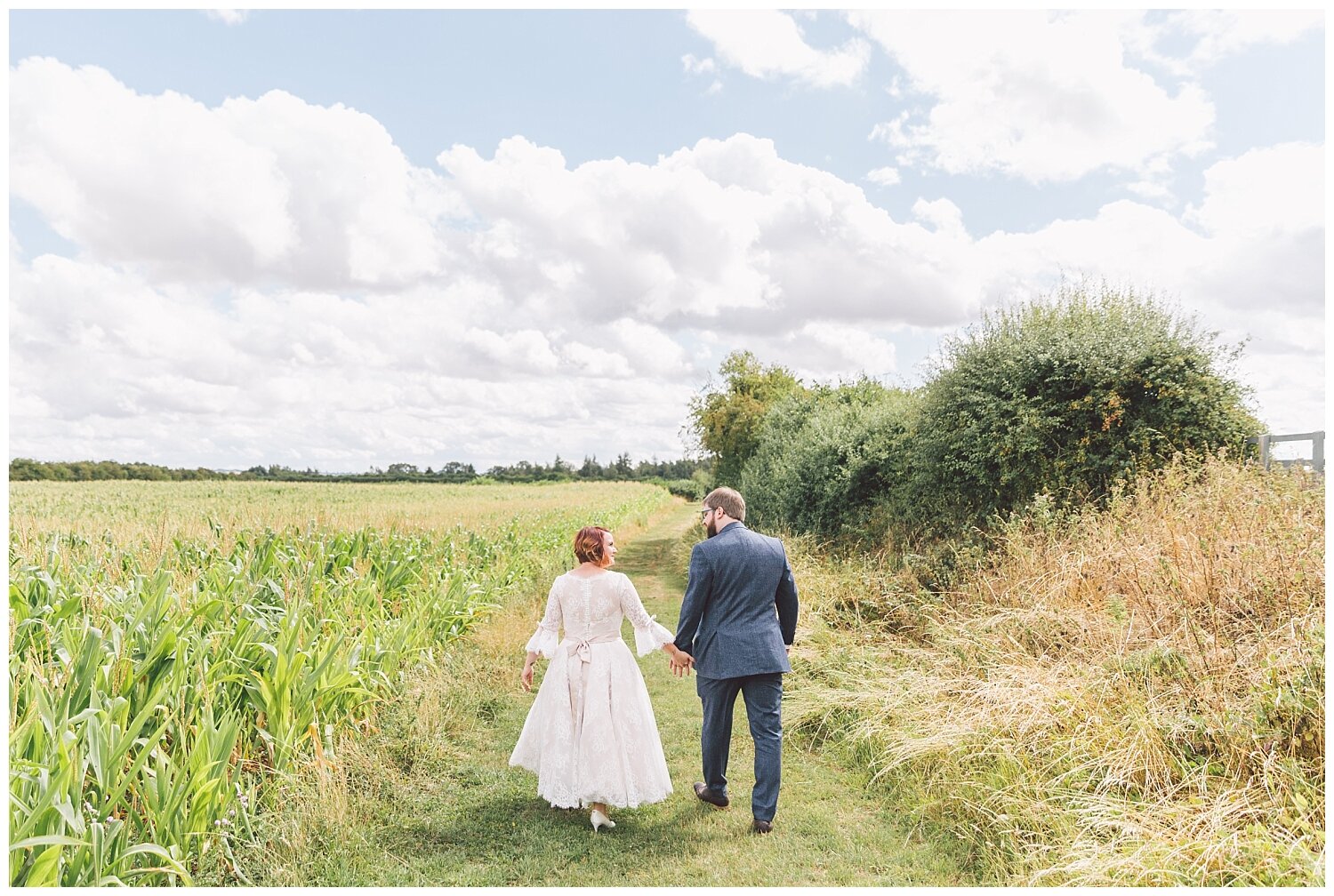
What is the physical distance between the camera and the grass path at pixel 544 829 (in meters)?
4.08

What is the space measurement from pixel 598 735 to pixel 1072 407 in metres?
7.45

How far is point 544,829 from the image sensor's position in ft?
15.1

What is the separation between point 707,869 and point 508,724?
2.89 metres

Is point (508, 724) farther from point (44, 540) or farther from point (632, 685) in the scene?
point (44, 540)

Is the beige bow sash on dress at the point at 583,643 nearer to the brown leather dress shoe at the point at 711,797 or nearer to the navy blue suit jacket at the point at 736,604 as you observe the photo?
the navy blue suit jacket at the point at 736,604

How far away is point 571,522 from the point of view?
835 inches

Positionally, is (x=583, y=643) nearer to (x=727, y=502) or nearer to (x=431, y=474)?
(x=727, y=502)

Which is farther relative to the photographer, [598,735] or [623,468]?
[623,468]

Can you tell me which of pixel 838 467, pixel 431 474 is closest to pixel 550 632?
pixel 838 467

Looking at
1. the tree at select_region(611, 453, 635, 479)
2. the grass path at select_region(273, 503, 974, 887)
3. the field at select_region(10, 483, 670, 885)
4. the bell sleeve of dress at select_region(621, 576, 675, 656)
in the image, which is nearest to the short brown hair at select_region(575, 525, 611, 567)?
the bell sleeve of dress at select_region(621, 576, 675, 656)

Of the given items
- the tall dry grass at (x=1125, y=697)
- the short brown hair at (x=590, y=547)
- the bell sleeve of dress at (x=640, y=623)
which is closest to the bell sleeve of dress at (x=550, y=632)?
the short brown hair at (x=590, y=547)

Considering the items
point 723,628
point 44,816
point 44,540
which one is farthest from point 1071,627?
point 44,540

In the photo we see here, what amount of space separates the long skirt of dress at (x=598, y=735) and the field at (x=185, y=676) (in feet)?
4.71

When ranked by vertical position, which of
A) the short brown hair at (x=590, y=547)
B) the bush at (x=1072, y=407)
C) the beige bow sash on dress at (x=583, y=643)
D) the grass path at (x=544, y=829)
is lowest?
the grass path at (x=544, y=829)
